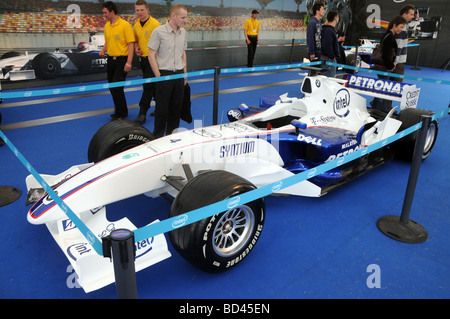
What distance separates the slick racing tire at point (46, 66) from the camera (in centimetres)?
846

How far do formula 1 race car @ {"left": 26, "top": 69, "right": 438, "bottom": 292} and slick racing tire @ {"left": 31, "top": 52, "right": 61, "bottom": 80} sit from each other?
20.1 ft

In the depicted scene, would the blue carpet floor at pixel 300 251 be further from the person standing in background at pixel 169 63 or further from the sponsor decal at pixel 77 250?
the person standing in background at pixel 169 63

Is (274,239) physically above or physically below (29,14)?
below

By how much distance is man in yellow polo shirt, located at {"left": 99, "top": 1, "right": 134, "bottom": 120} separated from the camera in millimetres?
5598

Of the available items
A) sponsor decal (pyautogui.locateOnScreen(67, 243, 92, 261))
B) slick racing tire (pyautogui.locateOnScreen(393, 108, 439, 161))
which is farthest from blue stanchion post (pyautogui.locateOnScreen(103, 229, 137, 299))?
slick racing tire (pyautogui.locateOnScreen(393, 108, 439, 161))

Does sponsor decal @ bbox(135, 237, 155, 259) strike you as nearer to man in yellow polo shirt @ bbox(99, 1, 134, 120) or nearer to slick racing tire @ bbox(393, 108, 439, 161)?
slick racing tire @ bbox(393, 108, 439, 161)

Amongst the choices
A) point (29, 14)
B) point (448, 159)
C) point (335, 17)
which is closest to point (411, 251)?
point (448, 159)

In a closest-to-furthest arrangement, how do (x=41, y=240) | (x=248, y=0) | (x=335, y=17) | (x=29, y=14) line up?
(x=41, y=240), (x=335, y=17), (x=29, y=14), (x=248, y=0)

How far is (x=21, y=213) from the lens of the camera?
3.40 meters

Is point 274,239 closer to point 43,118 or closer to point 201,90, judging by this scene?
point 43,118

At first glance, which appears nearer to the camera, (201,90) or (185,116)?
(185,116)
